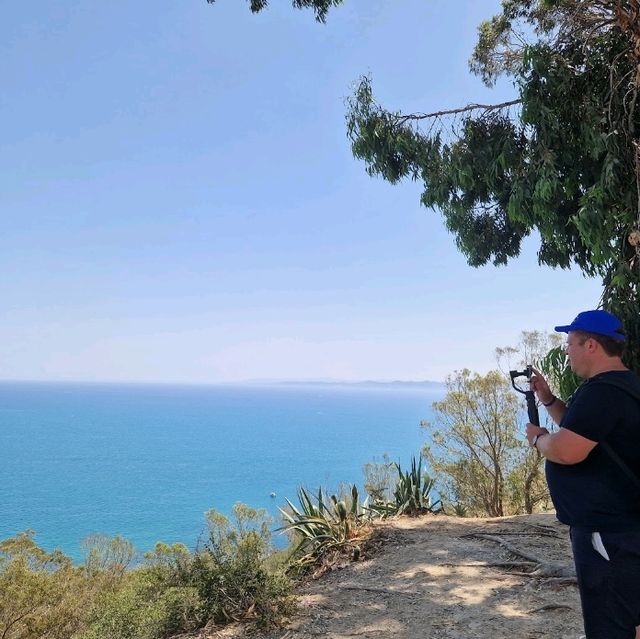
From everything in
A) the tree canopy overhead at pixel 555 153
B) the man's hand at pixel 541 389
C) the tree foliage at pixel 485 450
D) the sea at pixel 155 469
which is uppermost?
the tree canopy overhead at pixel 555 153

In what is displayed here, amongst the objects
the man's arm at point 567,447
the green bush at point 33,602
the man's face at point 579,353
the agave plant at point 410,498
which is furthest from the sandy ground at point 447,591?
the green bush at point 33,602

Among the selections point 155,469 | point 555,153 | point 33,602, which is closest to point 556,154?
point 555,153

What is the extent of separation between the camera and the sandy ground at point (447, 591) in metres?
3.85

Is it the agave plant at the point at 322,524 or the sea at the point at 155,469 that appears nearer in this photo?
the agave plant at the point at 322,524

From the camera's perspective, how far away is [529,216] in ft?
21.8

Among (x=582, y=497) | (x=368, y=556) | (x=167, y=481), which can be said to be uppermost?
(x=582, y=497)

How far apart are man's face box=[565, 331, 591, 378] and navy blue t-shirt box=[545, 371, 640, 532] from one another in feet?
0.35

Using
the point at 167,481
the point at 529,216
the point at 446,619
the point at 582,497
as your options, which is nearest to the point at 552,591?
the point at 446,619

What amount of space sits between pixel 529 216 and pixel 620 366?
5151mm

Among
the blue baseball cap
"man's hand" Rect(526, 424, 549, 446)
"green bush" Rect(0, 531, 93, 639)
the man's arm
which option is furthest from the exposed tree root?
"green bush" Rect(0, 531, 93, 639)

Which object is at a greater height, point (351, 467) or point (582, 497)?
point (582, 497)

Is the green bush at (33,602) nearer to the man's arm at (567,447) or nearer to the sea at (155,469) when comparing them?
the sea at (155,469)

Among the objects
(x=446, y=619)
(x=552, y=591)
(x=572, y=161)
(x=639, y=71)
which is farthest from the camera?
(x=572, y=161)

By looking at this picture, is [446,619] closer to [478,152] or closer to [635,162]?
[635,162]
